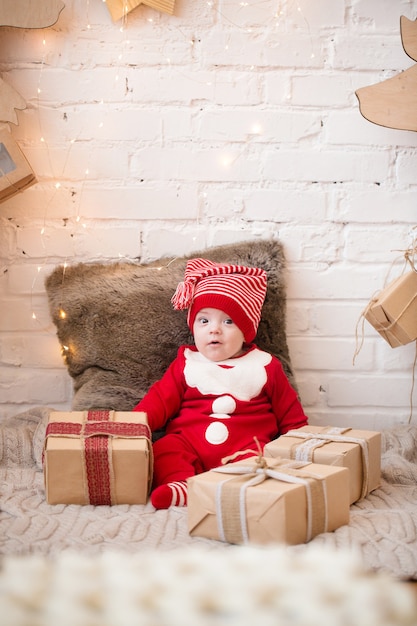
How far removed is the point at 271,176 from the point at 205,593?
1.27 meters

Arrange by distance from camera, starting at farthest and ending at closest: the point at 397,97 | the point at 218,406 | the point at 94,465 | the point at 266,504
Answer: the point at 397,97
the point at 218,406
the point at 94,465
the point at 266,504

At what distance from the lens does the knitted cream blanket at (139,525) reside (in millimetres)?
1128

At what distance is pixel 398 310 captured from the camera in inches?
66.2

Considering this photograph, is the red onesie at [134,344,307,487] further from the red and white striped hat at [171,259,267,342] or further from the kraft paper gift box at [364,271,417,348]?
the kraft paper gift box at [364,271,417,348]

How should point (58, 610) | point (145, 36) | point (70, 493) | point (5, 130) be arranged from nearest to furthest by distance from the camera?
point (58, 610)
point (70, 493)
point (5, 130)
point (145, 36)

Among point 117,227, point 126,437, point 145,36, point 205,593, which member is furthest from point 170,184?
point 205,593

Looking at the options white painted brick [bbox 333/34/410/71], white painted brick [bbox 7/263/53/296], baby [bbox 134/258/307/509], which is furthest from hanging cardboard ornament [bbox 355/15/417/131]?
white painted brick [bbox 7/263/53/296]

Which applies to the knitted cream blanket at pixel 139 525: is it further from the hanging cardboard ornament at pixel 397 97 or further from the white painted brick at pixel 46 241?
the hanging cardboard ornament at pixel 397 97

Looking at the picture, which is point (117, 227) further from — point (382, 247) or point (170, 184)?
point (382, 247)

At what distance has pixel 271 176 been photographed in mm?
1914

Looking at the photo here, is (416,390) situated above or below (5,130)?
below

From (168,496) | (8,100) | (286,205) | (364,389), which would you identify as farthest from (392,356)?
(8,100)

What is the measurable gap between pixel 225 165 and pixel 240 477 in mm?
956

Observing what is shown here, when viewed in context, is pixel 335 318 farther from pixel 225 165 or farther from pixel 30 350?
pixel 30 350
